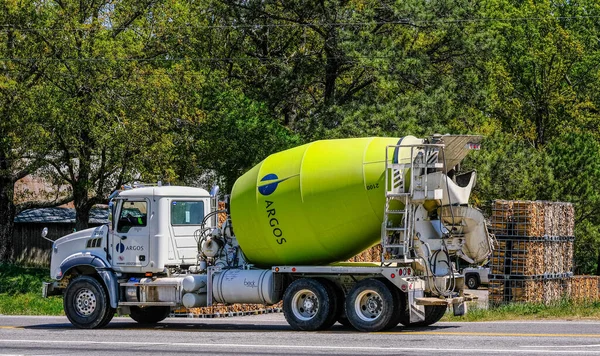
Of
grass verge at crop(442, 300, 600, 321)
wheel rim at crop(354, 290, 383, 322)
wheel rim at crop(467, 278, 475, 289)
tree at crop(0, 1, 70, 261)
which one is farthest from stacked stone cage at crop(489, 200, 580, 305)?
tree at crop(0, 1, 70, 261)

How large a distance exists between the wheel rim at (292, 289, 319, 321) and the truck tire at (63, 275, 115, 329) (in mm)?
4112

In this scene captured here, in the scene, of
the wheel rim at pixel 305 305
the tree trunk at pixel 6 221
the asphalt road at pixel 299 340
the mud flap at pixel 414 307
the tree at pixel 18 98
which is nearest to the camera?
the asphalt road at pixel 299 340

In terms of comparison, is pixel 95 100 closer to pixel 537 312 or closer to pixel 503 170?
pixel 503 170

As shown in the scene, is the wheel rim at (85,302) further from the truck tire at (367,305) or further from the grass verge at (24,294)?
the grass verge at (24,294)

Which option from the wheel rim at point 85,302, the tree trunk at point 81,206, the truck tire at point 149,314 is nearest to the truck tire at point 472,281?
the tree trunk at point 81,206

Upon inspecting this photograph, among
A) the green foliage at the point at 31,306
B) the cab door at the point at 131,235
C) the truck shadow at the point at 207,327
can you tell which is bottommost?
the green foliage at the point at 31,306

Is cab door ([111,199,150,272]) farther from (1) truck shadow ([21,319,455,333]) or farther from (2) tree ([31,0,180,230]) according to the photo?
(2) tree ([31,0,180,230])

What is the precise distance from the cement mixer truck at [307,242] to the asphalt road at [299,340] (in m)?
0.61

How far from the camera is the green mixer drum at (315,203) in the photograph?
1941cm

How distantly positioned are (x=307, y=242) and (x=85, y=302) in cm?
490

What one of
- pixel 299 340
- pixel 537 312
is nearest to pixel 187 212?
pixel 299 340

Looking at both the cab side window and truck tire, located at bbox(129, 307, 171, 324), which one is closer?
the cab side window

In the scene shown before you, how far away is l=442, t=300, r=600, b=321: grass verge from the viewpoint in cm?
2211

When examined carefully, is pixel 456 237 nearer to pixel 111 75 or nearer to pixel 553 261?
pixel 553 261
